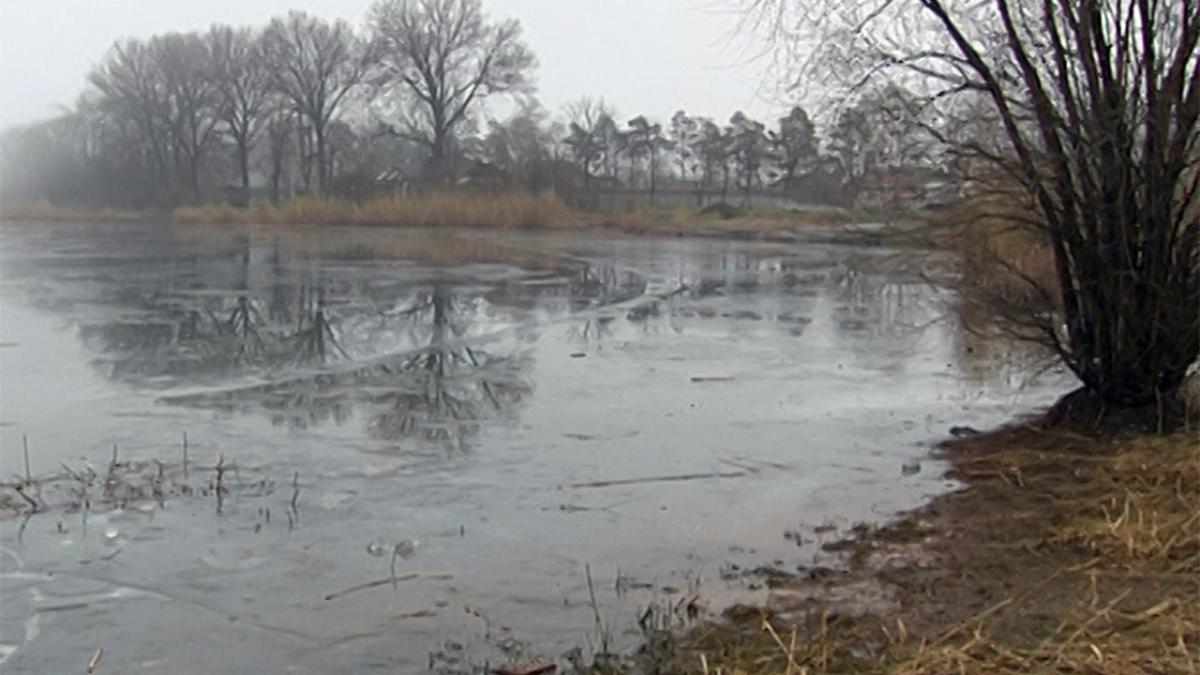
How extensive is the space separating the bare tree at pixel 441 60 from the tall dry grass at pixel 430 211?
47.0 ft

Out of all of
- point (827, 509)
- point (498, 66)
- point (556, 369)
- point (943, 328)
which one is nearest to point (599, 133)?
point (498, 66)

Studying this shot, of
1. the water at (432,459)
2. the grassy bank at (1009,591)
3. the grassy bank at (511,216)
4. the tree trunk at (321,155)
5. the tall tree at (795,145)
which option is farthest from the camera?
the tree trunk at (321,155)

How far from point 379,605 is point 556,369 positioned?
786 centimetres

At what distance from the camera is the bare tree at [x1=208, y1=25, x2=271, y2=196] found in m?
72.0

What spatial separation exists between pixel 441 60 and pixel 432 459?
213ft

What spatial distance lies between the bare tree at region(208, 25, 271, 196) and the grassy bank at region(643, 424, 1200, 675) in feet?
220

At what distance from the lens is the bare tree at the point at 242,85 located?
72.0 meters

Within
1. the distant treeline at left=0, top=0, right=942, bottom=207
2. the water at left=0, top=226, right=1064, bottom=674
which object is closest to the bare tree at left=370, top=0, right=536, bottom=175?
the distant treeline at left=0, top=0, right=942, bottom=207

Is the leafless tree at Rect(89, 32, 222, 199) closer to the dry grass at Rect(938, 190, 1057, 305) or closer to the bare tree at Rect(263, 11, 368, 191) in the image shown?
the bare tree at Rect(263, 11, 368, 191)

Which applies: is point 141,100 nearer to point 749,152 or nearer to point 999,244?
point 749,152

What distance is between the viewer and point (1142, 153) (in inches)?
406

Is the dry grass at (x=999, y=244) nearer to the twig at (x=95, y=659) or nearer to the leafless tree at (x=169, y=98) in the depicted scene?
the twig at (x=95, y=659)

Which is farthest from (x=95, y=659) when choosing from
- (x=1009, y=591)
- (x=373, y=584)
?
(x=1009, y=591)

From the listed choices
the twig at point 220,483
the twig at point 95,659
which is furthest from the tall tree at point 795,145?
the twig at point 95,659
